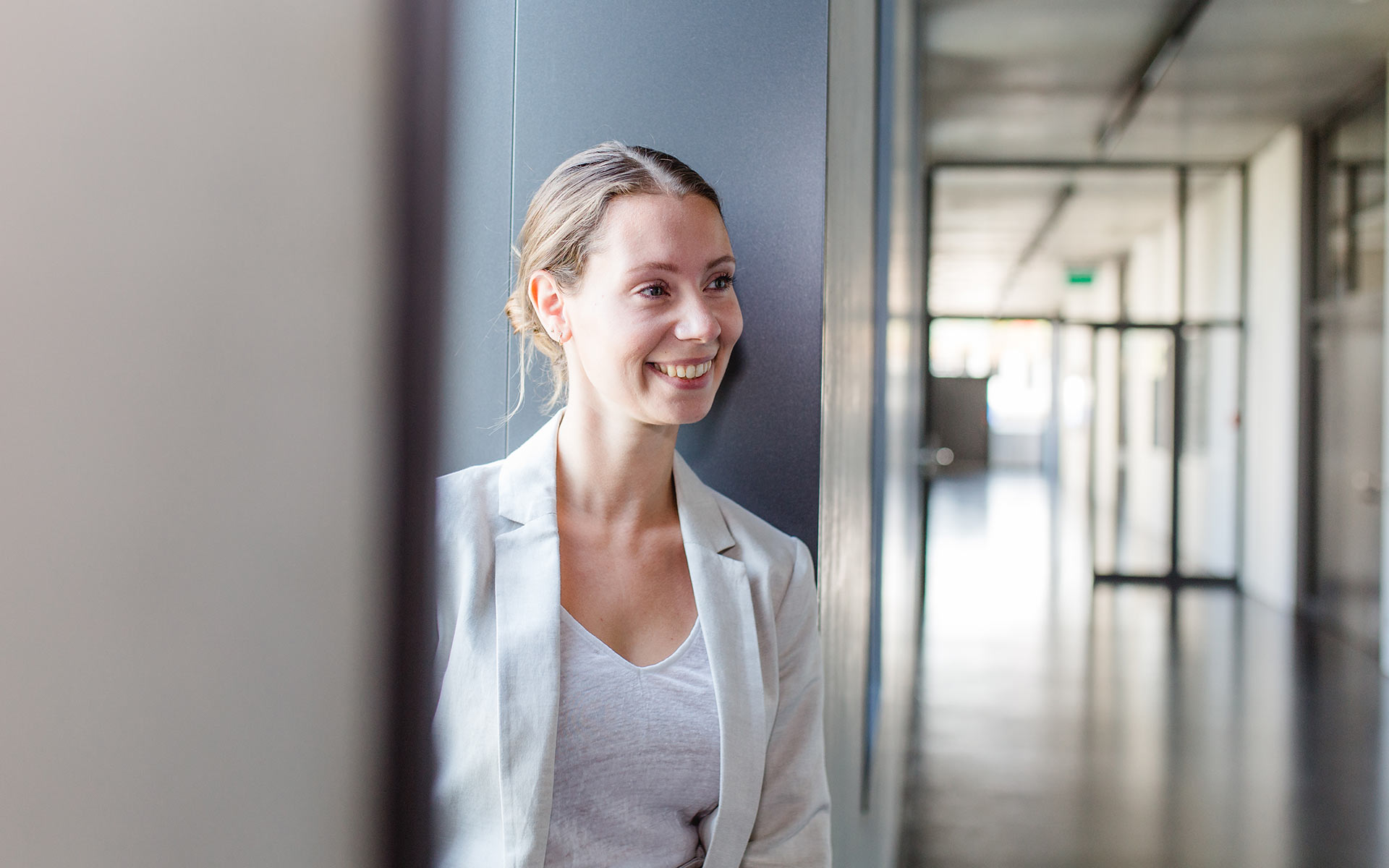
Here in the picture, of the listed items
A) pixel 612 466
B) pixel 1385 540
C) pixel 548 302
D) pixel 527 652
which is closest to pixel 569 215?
pixel 548 302

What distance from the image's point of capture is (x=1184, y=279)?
9.72m

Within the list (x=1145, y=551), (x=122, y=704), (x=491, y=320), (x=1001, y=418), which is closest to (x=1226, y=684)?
(x=1145, y=551)

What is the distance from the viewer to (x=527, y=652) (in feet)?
2.48

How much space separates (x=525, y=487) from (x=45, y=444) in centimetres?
57

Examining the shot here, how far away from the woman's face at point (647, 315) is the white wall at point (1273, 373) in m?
8.14

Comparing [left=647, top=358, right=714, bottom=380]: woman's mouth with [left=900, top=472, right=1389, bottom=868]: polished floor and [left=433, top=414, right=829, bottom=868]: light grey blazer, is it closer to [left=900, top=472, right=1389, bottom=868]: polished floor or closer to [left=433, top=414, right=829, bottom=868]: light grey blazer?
[left=433, top=414, right=829, bottom=868]: light grey blazer

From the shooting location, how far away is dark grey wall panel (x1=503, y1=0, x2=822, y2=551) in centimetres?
102

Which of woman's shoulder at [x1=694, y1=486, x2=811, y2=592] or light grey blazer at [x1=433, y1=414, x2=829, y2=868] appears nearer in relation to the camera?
light grey blazer at [x1=433, y1=414, x2=829, y2=868]

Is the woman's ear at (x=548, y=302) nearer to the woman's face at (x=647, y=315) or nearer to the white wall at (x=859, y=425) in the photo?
the woman's face at (x=647, y=315)

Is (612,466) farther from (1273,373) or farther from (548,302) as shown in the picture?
(1273,373)

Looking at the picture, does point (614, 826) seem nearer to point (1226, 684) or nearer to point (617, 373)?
point (617, 373)

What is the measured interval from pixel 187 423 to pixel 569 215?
0.63 meters

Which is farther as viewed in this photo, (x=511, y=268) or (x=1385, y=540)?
(x=1385, y=540)

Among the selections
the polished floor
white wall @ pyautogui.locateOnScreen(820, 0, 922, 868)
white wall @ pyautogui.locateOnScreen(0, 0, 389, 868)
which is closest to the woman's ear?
white wall @ pyautogui.locateOnScreen(820, 0, 922, 868)
